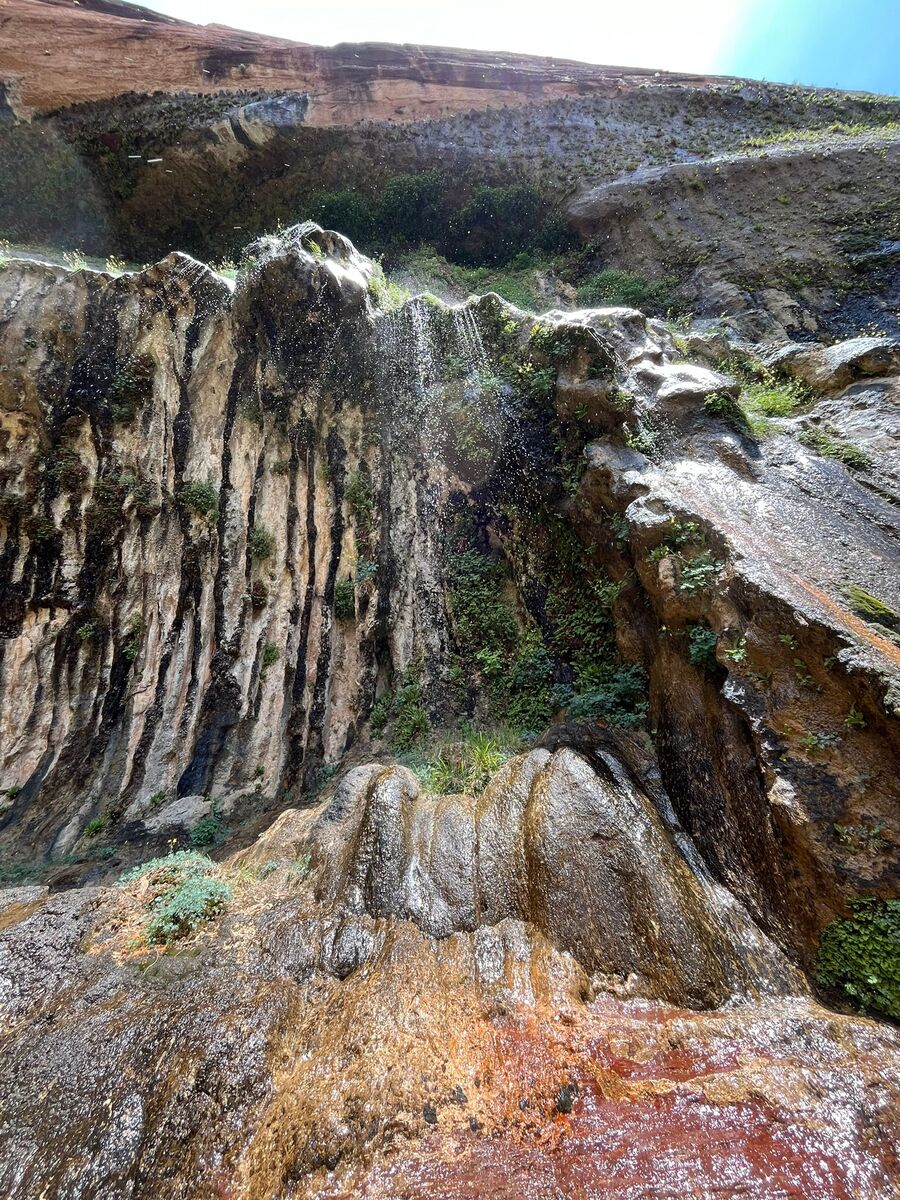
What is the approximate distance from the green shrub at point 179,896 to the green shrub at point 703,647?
5506mm

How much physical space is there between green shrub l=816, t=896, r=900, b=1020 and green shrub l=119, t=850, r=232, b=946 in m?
5.32

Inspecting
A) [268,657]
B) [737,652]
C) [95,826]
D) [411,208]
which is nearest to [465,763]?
[737,652]

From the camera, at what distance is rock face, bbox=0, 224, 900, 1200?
329 cm

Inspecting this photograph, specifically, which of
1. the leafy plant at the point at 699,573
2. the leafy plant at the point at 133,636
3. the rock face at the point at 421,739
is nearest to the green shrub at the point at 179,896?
the rock face at the point at 421,739

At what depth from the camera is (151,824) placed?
28.2ft

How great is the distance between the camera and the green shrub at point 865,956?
146 inches

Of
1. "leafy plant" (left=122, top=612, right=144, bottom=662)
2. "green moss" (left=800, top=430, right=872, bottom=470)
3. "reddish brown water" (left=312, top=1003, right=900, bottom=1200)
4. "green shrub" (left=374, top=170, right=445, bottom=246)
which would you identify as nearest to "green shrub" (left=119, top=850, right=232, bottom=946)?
"reddish brown water" (left=312, top=1003, right=900, bottom=1200)

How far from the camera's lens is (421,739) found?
870 cm

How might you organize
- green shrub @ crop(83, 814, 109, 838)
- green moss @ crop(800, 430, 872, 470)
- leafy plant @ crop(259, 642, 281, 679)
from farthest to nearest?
leafy plant @ crop(259, 642, 281, 679), green shrub @ crop(83, 814, 109, 838), green moss @ crop(800, 430, 872, 470)

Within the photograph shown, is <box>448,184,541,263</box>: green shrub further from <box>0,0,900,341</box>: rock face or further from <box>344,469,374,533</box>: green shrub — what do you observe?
<box>344,469,374,533</box>: green shrub

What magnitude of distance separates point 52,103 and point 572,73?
20789mm

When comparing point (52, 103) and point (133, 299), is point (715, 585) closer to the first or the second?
point (133, 299)

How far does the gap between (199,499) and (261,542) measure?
136 centimetres

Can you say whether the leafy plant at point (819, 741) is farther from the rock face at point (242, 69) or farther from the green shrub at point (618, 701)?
the rock face at point (242, 69)
